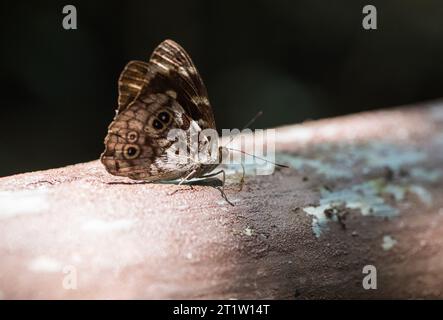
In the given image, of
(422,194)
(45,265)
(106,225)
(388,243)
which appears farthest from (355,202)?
(45,265)

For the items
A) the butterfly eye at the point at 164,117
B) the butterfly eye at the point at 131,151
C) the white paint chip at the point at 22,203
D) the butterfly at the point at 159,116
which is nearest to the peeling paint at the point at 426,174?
the butterfly at the point at 159,116

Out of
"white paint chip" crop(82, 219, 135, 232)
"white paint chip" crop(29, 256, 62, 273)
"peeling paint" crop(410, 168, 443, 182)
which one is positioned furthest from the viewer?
"peeling paint" crop(410, 168, 443, 182)

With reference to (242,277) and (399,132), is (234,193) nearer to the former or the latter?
(242,277)

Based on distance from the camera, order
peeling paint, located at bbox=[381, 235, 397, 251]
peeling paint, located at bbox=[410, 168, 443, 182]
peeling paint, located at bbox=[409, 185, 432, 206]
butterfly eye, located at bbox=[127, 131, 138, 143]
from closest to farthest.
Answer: peeling paint, located at bbox=[381, 235, 397, 251] → butterfly eye, located at bbox=[127, 131, 138, 143] → peeling paint, located at bbox=[409, 185, 432, 206] → peeling paint, located at bbox=[410, 168, 443, 182]

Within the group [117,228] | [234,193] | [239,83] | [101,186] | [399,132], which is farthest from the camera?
[239,83]

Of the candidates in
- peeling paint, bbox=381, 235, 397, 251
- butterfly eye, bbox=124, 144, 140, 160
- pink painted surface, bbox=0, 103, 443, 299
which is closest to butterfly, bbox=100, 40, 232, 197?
butterfly eye, bbox=124, 144, 140, 160

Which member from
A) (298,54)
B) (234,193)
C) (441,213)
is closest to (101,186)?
(234,193)

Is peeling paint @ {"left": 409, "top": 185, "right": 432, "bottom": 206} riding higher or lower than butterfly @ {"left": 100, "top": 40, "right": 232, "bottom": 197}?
lower

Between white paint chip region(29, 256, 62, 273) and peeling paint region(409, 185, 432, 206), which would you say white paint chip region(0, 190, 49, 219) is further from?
peeling paint region(409, 185, 432, 206)
